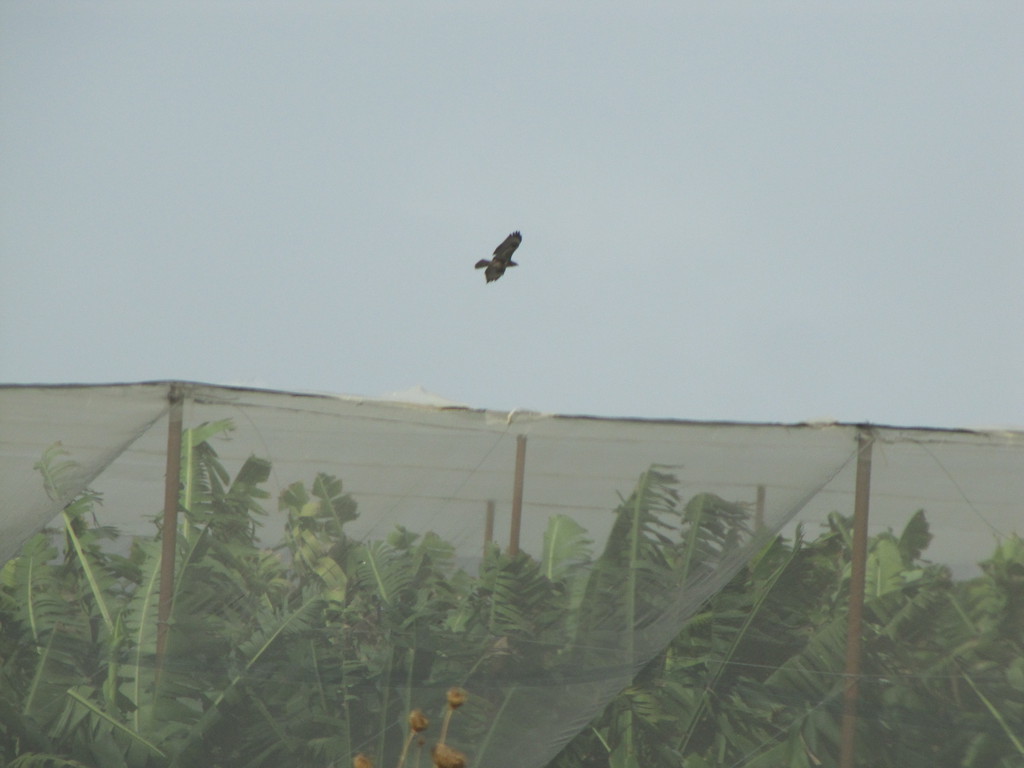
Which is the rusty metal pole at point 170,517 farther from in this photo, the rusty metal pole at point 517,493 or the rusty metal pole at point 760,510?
the rusty metal pole at point 760,510

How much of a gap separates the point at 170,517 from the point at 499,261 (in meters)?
1.06

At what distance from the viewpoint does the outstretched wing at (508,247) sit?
8.98 ft

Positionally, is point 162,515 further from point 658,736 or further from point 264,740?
point 658,736

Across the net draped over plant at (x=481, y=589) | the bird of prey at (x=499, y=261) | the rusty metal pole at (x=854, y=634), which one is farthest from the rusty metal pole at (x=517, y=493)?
the rusty metal pole at (x=854, y=634)

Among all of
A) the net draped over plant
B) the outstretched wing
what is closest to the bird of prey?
the outstretched wing

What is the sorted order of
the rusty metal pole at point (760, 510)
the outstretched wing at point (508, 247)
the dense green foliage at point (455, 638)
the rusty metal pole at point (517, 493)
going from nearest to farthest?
the outstretched wing at point (508, 247)
the dense green foliage at point (455, 638)
the rusty metal pole at point (760, 510)
the rusty metal pole at point (517, 493)

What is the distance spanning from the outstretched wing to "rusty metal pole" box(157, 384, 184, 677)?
94 cm

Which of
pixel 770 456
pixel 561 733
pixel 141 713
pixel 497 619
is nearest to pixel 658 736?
pixel 561 733

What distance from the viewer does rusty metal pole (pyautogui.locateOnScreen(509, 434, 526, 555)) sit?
3.12 metres

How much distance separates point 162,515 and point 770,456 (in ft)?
5.18

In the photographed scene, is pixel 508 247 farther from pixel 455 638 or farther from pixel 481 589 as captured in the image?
pixel 455 638

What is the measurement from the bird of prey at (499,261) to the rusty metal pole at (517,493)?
585 millimetres

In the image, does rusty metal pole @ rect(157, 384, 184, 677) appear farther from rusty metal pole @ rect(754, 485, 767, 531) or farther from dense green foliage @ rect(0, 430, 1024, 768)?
rusty metal pole @ rect(754, 485, 767, 531)

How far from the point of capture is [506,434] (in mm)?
3188
